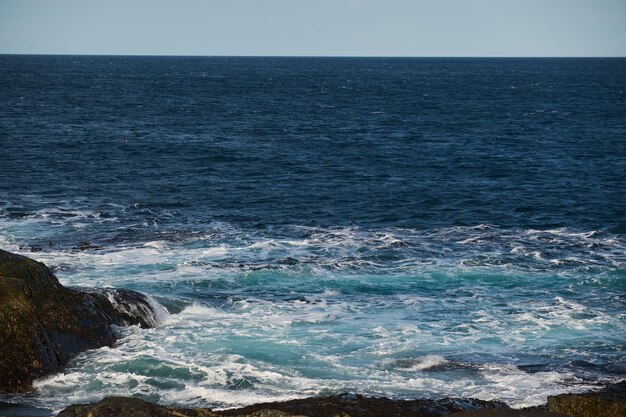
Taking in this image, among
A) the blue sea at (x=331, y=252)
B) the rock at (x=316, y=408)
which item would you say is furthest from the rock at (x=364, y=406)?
the blue sea at (x=331, y=252)

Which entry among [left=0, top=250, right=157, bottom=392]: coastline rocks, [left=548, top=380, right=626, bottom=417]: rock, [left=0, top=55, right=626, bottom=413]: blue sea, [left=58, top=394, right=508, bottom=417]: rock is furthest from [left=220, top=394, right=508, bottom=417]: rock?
[left=0, top=250, right=157, bottom=392]: coastline rocks

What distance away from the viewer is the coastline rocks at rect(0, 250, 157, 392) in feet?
82.0

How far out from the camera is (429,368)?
27.6m

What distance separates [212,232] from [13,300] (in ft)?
72.5

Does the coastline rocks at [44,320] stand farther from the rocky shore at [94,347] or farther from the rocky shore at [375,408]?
the rocky shore at [375,408]

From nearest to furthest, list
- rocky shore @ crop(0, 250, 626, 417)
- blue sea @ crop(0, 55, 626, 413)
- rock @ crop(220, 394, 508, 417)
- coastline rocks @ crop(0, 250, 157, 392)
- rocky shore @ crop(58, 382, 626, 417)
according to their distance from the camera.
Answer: rocky shore @ crop(58, 382, 626, 417)
rocky shore @ crop(0, 250, 626, 417)
rock @ crop(220, 394, 508, 417)
coastline rocks @ crop(0, 250, 157, 392)
blue sea @ crop(0, 55, 626, 413)

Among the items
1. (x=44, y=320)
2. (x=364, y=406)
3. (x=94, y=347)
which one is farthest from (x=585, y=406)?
(x=44, y=320)

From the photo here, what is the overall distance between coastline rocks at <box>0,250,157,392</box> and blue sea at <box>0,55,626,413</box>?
1.98 ft

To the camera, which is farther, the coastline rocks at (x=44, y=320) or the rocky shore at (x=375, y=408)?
the coastline rocks at (x=44, y=320)

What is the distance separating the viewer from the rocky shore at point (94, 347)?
1739 centimetres

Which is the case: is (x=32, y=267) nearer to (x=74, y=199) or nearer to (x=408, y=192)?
(x=74, y=199)

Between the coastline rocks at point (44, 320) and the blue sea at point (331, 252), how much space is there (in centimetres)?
60

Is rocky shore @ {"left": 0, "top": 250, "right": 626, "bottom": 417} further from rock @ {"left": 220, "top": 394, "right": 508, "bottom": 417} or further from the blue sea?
the blue sea

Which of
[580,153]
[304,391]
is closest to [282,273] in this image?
[304,391]
